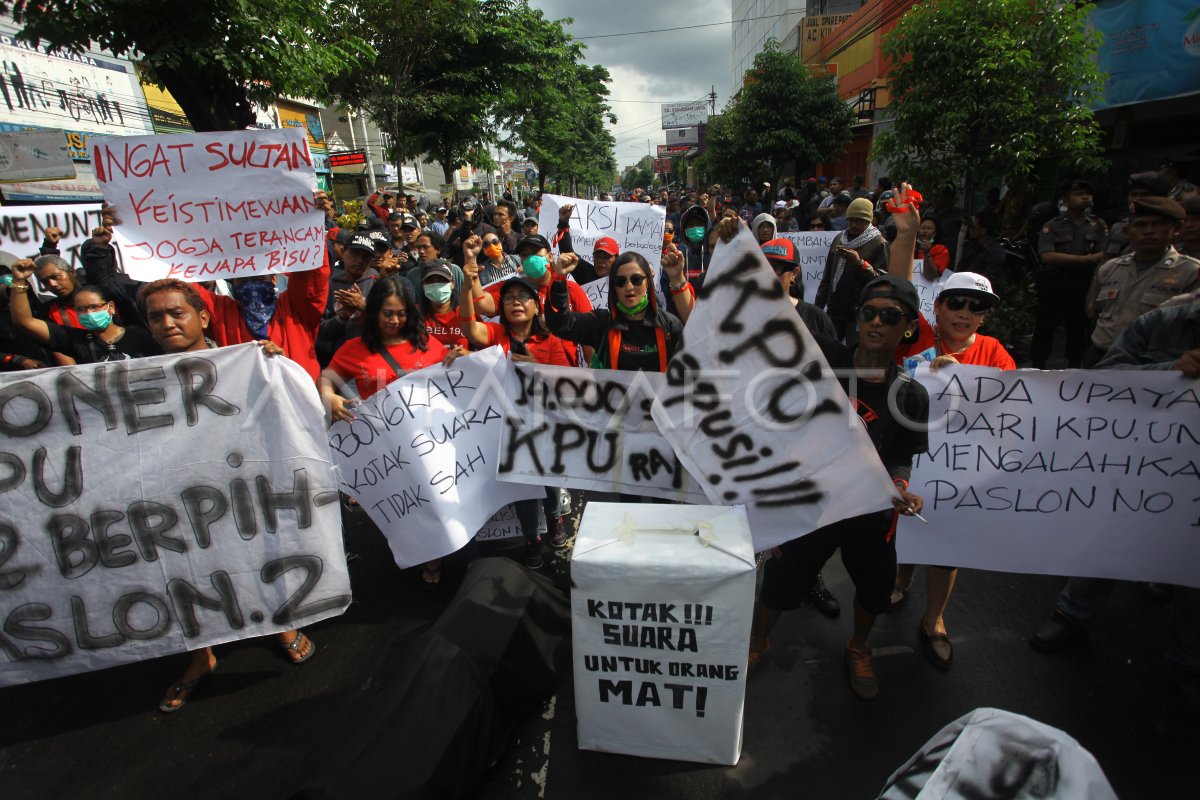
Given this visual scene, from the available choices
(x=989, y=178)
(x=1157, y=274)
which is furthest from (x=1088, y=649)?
(x=989, y=178)

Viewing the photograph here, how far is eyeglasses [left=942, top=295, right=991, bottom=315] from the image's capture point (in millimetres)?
2735

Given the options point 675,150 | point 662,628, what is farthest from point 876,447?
point 675,150

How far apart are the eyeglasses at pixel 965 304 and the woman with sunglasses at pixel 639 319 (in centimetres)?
119

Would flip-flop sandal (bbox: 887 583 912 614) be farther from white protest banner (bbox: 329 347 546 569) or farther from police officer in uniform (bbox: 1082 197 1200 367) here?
white protest banner (bbox: 329 347 546 569)

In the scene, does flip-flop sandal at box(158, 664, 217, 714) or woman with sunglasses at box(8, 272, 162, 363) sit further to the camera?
woman with sunglasses at box(8, 272, 162, 363)

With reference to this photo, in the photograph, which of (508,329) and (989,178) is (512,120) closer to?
(989,178)

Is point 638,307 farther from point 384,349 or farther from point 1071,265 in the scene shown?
point 1071,265

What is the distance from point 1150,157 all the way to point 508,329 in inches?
471

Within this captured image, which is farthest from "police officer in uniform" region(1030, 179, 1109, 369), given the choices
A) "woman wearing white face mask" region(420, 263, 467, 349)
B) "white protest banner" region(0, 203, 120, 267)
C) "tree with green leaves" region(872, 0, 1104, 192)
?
"white protest banner" region(0, 203, 120, 267)

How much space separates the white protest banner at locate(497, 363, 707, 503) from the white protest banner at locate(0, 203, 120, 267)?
5.70 meters

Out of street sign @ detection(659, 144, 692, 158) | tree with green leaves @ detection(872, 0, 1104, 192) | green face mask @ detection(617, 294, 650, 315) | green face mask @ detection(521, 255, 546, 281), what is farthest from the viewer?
street sign @ detection(659, 144, 692, 158)

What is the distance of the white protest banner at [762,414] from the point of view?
2.29 metres

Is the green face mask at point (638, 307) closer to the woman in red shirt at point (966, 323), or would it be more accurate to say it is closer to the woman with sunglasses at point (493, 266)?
the woman in red shirt at point (966, 323)

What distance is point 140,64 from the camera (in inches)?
252
